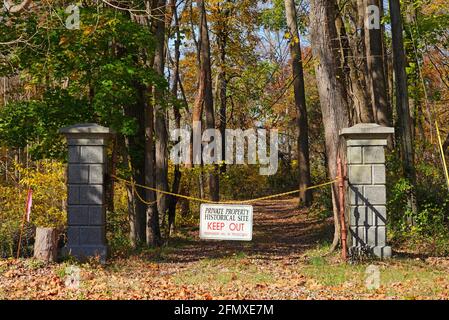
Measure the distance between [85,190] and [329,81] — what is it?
17.7ft

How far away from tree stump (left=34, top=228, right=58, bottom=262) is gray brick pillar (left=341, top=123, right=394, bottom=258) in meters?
5.57

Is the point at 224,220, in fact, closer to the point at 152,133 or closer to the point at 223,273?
the point at 223,273

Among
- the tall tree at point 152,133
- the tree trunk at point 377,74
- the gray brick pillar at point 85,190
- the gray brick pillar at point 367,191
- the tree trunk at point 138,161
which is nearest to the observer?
the gray brick pillar at point 367,191

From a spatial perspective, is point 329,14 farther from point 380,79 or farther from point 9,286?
point 9,286

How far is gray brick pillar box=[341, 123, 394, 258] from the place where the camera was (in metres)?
11.4

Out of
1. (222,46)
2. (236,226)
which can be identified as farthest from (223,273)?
(222,46)

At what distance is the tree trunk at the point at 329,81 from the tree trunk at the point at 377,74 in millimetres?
4135

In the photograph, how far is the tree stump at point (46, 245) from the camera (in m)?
10.9

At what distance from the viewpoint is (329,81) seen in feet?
40.5

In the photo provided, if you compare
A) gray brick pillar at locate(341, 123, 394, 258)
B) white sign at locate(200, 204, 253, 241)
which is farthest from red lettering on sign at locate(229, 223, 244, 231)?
gray brick pillar at locate(341, 123, 394, 258)

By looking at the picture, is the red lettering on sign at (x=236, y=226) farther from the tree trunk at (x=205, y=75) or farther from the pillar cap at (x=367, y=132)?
the tree trunk at (x=205, y=75)

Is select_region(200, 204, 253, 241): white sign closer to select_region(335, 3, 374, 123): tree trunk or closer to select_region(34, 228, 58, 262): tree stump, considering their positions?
select_region(34, 228, 58, 262): tree stump

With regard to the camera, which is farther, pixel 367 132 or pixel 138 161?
pixel 138 161

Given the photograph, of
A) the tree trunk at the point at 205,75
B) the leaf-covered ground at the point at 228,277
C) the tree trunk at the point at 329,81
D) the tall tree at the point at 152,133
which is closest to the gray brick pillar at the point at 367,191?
the leaf-covered ground at the point at 228,277
